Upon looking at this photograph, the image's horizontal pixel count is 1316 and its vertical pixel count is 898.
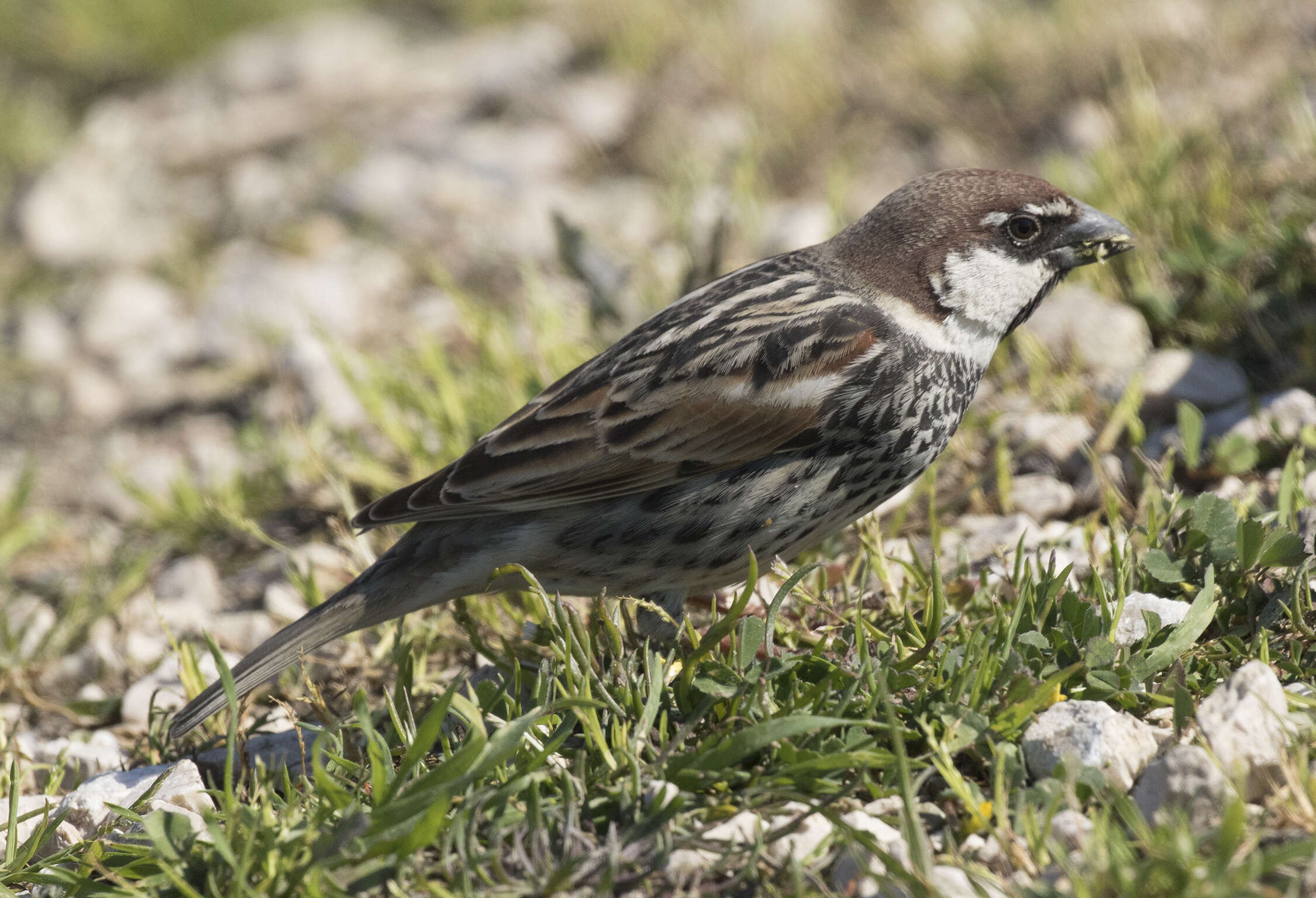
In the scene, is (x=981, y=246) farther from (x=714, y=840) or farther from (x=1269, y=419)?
(x=714, y=840)

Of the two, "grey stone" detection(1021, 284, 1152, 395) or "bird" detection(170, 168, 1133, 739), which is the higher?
"bird" detection(170, 168, 1133, 739)

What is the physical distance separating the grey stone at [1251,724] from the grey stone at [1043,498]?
141cm

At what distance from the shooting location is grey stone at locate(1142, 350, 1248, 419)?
4.28 meters

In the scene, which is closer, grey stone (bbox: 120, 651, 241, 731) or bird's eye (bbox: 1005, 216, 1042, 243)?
bird's eye (bbox: 1005, 216, 1042, 243)

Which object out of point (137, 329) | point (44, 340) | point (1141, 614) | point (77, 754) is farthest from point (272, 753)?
point (44, 340)

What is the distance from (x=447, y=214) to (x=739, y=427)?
4025mm

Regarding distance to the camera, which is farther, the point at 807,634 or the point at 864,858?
the point at 807,634

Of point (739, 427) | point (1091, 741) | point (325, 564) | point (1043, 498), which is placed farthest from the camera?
point (325, 564)

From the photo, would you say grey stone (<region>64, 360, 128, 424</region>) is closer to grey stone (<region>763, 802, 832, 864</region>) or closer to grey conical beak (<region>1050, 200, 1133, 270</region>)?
grey conical beak (<region>1050, 200, 1133, 270</region>)

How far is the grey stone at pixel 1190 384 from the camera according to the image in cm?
428

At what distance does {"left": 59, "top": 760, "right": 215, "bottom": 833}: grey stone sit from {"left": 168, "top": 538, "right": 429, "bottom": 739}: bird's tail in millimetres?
251

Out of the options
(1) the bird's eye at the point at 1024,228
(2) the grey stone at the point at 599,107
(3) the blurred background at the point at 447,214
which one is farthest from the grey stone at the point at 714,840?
(2) the grey stone at the point at 599,107

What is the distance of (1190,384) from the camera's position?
431cm

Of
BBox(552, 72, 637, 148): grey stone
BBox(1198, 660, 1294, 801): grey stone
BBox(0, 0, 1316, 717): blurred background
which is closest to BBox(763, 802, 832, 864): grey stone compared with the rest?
BBox(1198, 660, 1294, 801): grey stone
